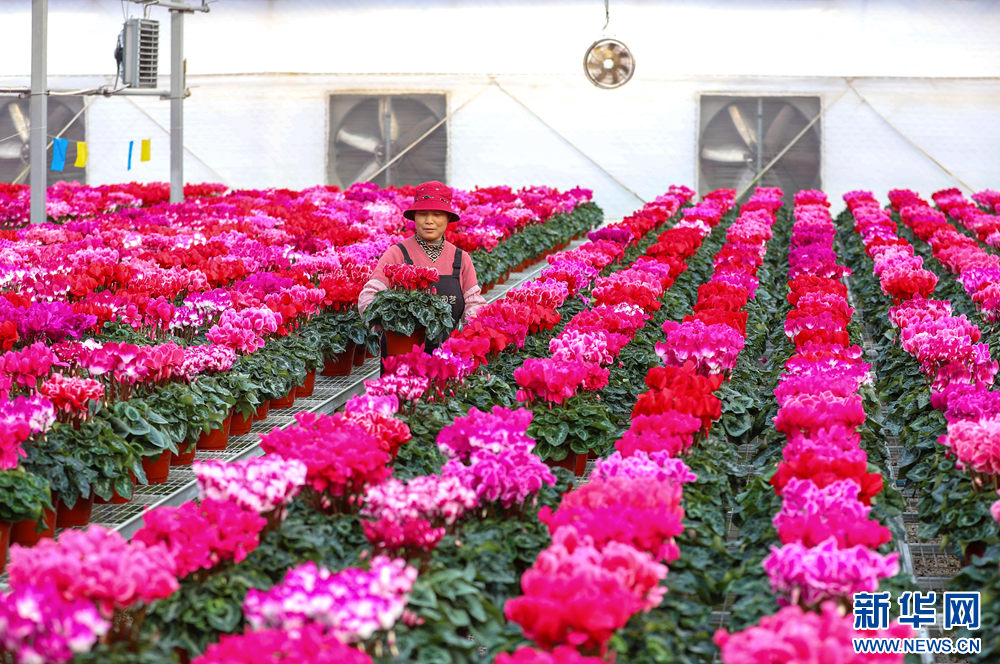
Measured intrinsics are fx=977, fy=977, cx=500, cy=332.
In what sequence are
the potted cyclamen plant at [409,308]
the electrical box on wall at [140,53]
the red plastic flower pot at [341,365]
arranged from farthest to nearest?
the electrical box on wall at [140,53]
the red plastic flower pot at [341,365]
the potted cyclamen plant at [409,308]

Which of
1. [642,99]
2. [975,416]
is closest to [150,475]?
[975,416]

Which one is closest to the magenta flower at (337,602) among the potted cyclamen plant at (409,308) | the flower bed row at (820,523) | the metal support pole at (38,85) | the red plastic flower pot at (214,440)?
the flower bed row at (820,523)

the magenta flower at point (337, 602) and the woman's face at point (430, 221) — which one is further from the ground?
the woman's face at point (430, 221)

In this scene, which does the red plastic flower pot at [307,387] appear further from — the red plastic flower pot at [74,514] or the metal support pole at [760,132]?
the metal support pole at [760,132]

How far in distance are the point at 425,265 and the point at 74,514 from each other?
251cm

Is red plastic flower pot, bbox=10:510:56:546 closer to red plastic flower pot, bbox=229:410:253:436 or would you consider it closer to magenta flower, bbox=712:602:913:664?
red plastic flower pot, bbox=229:410:253:436

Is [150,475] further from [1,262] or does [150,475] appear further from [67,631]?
[1,262]

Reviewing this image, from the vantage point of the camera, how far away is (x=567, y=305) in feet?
22.3

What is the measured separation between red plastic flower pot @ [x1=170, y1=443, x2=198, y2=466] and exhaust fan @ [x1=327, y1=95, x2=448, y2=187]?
14.3 meters

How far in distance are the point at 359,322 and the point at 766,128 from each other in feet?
43.3

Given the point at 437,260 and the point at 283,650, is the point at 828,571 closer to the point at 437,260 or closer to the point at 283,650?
the point at 283,650

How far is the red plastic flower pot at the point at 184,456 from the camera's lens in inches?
175

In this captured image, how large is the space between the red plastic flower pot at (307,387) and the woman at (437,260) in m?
0.45

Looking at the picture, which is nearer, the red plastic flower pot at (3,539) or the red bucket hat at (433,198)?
the red plastic flower pot at (3,539)
